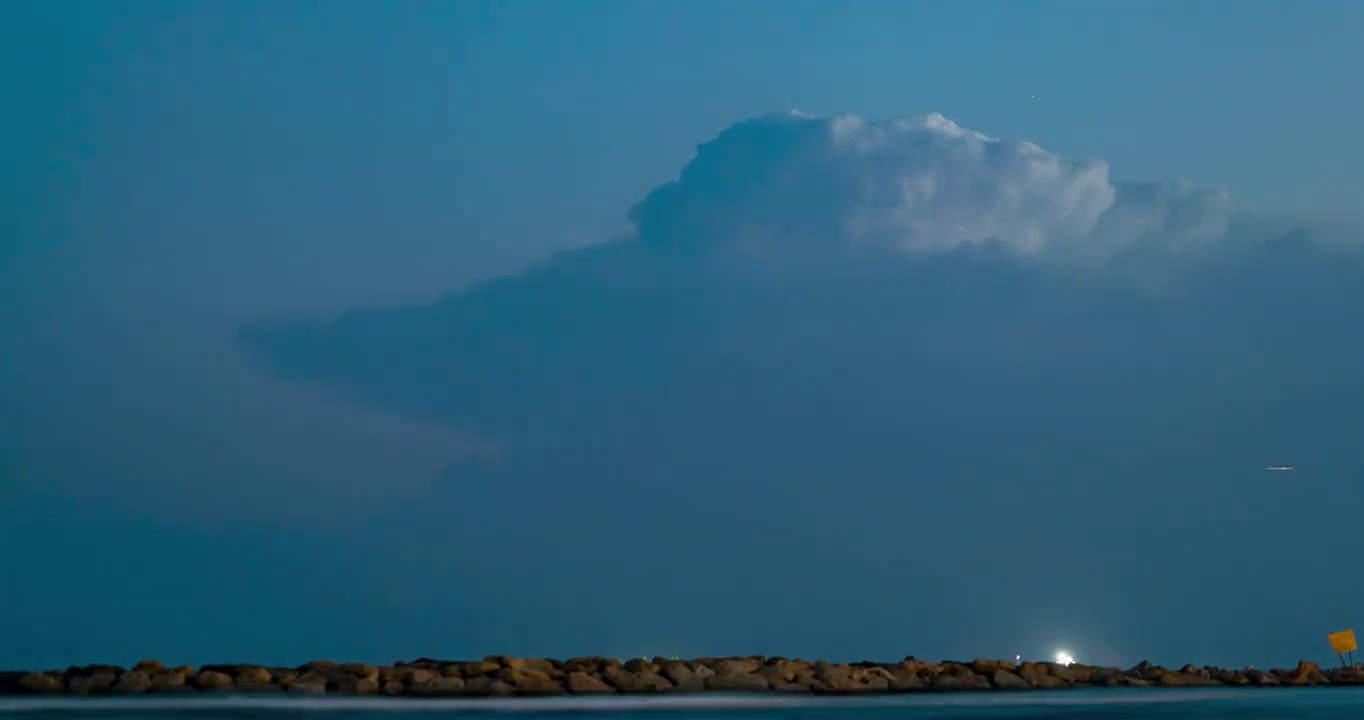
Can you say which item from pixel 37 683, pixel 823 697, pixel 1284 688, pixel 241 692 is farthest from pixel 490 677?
pixel 1284 688

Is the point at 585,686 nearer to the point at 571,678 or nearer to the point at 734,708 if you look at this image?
the point at 571,678

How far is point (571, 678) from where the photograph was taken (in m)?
33.0

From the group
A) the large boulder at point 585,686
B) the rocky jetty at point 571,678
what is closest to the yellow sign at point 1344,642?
Answer: the rocky jetty at point 571,678

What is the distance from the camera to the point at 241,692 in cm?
3139

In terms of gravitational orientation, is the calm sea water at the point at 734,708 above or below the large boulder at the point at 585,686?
below

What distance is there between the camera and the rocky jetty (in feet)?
104

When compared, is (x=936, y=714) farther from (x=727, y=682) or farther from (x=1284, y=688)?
(x=1284, y=688)

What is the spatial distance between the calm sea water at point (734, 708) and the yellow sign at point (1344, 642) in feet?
36.7

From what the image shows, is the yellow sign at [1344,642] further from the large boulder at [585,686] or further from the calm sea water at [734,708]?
the large boulder at [585,686]

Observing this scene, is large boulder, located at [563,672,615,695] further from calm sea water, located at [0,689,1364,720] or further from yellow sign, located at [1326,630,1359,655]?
yellow sign, located at [1326,630,1359,655]

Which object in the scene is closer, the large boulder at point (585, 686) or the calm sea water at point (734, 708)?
the calm sea water at point (734, 708)

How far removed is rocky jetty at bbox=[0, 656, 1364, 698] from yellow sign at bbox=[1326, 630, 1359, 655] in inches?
233

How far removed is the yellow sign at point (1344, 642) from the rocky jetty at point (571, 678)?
5.92 metres

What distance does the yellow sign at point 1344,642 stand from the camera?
42000mm
